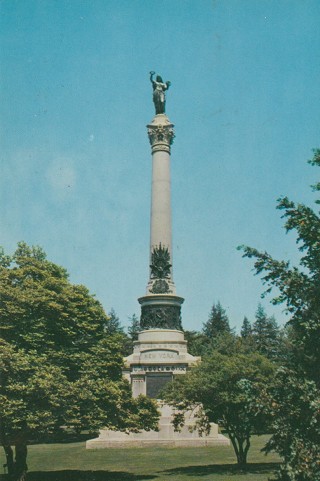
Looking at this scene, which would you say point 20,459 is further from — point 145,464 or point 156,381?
point 156,381

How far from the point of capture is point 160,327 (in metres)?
37.0

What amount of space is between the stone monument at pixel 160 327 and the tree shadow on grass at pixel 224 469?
8082 mm

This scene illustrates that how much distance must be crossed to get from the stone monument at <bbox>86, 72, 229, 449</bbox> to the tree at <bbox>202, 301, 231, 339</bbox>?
37.3 m

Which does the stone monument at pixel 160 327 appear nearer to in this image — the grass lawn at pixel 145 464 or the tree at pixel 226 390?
the grass lawn at pixel 145 464

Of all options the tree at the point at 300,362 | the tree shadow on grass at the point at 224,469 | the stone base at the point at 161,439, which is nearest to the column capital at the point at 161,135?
the stone base at the point at 161,439

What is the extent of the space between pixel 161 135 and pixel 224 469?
27.5 m

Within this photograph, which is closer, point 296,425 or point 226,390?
point 296,425

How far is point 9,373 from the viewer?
60.0 feet

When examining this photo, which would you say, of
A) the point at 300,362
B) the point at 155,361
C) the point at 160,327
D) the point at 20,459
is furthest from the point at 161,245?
the point at 300,362

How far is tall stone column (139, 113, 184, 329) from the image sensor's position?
37625mm

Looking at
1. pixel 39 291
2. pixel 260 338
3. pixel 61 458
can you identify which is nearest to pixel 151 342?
pixel 61 458

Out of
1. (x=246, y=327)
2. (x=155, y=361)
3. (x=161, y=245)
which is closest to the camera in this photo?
(x=155, y=361)

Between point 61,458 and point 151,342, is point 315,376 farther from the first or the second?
point 151,342

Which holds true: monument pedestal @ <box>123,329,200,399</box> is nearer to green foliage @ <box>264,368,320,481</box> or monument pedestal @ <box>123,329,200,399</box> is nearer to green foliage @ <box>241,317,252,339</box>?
green foliage @ <box>264,368,320,481</box>
